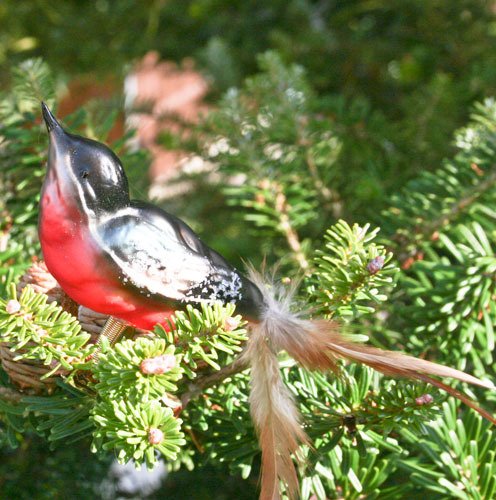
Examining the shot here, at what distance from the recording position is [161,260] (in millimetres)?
335

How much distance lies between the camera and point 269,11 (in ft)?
2.98

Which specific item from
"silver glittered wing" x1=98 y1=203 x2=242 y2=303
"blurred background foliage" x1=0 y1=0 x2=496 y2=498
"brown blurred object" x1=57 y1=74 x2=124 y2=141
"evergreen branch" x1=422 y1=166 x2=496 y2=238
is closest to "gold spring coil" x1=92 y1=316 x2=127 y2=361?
"silver glittered wing" x1=98 y1=203 x2=242 y2=303

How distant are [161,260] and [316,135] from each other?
0.30m

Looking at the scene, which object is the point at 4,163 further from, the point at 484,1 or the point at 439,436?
the point at 484,1

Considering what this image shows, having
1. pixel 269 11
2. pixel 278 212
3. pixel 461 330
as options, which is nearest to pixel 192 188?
pixel 269 11

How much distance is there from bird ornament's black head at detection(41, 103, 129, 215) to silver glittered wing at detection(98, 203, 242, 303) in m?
0.01

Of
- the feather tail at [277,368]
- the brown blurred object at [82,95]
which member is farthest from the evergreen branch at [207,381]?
the brown blurred object at [82,95]

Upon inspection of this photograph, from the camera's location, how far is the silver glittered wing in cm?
33

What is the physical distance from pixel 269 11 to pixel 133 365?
0.72m

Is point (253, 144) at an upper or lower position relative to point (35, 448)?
upper

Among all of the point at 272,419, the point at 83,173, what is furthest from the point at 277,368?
the point at 83,173

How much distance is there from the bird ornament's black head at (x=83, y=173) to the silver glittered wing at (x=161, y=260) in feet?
0.03

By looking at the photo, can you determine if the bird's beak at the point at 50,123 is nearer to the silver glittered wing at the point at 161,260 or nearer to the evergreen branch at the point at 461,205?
the silver glittered wing at the point at 161,260

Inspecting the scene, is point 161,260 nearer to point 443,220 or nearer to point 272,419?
point 272,419
